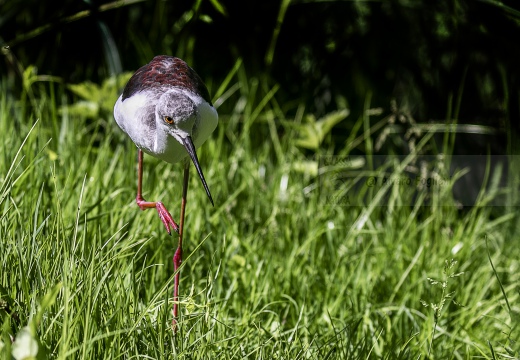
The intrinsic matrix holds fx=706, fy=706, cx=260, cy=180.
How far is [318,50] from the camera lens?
3447mm

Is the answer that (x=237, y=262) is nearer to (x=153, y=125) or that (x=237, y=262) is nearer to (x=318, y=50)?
(x=153, y=125)

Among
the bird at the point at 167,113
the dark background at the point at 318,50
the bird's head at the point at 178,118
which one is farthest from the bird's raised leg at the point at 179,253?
the dark background at the point at 318,50

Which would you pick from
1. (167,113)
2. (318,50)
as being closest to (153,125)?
(167,113)

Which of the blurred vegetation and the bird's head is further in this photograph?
the blurred vegetation

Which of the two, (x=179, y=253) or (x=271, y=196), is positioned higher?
(x=179, y=253)

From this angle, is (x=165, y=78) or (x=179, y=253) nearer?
(x=165, y=78)

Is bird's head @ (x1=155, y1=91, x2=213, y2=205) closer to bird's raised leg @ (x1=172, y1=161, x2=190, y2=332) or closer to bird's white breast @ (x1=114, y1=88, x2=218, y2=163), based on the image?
bird's white breast @ (x1=114, y1=88, x2=218, y2=163)

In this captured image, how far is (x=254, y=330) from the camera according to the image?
5.61ft

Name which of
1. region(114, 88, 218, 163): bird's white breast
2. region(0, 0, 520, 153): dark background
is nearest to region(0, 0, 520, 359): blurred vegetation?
region(0, 0, 520, 153): dark background

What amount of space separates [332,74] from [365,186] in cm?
87

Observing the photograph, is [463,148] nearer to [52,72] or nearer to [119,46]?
[119,46]

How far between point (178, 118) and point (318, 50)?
2.26m

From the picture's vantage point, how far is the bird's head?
1.29 metres

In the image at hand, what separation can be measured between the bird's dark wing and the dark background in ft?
6.06
